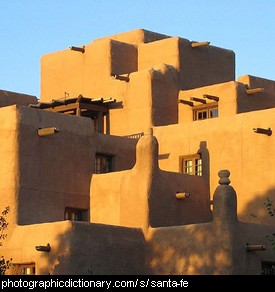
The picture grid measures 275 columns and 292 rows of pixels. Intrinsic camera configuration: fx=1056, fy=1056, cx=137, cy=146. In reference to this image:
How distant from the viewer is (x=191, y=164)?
39.8m

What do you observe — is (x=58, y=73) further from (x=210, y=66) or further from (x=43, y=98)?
(x=210, y=66)

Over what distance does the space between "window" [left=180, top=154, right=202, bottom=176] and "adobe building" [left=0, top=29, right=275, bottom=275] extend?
1.9 inches

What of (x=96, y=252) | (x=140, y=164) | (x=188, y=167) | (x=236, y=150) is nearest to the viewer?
(x=96, y=252)

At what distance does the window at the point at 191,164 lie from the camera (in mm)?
39469

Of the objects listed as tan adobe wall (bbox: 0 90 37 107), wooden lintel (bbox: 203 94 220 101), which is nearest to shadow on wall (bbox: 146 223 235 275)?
wooden lintel (bbox: 203 94 220 101)

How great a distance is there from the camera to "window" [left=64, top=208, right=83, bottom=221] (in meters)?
37.5

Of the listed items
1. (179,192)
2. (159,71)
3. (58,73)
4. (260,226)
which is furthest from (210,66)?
(260,226)

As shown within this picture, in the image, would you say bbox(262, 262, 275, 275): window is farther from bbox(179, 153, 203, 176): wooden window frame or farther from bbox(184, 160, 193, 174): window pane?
bbox(184, 160, 193, 174): window pane

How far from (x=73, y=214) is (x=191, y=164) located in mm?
5055

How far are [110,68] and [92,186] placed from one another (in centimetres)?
776

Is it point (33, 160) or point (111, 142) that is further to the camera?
point (111, 142)

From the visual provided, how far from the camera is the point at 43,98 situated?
153ft

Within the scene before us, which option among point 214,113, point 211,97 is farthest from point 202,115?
point 211,97

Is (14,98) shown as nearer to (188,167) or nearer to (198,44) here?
(198,44)
